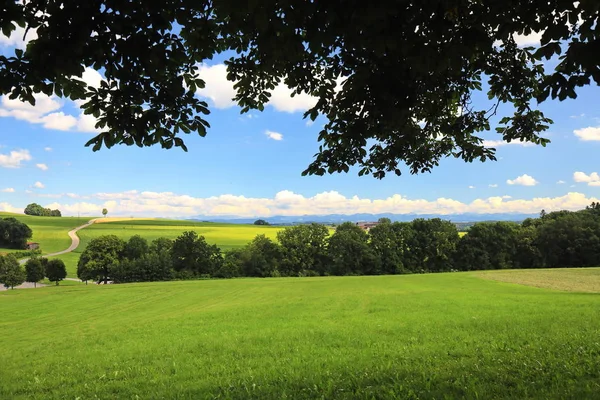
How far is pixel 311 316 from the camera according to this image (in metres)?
16.4

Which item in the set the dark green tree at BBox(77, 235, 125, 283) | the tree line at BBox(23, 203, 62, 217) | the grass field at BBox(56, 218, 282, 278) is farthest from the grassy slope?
the tree line at BBox(23, 203, 62, 217)

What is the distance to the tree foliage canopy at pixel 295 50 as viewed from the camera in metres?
3.74

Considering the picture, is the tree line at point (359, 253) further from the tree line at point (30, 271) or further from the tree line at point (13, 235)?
the tree line at point (13, 235)

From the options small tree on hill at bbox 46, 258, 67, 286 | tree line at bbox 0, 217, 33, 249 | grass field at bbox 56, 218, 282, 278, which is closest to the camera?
small tree on hill at bbox 46, 258, 67, 286

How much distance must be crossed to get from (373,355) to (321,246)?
7043 centimetres

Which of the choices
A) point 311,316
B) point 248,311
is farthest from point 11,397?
point 248,311

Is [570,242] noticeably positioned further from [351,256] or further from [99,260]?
[99,260]

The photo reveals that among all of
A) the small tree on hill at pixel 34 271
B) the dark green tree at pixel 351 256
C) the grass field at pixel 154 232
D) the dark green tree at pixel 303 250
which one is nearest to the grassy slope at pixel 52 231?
the grass field at pixel 154 232

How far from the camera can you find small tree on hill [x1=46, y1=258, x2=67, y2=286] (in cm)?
7531

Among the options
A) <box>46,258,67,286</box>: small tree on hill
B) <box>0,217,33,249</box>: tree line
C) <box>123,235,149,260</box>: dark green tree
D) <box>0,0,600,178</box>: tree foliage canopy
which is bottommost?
<box>46,258,67,286</box>: small tree on hill

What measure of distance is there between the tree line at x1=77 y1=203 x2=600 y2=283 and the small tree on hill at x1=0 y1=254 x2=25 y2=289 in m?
9.95

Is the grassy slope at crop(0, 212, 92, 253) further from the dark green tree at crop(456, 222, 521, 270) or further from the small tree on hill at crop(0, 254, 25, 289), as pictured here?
the dark green tree at crop(456, 222, 521, 270)

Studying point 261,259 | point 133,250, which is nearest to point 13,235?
point 133,250

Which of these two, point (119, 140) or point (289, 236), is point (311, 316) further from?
point (289, 236)
